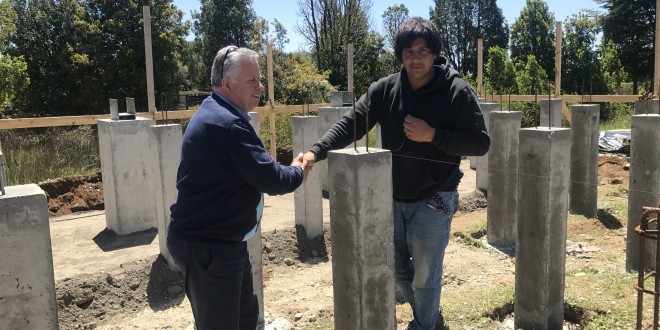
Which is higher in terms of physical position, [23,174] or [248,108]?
[248,108]

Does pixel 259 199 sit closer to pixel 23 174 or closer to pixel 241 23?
pixel 23 174

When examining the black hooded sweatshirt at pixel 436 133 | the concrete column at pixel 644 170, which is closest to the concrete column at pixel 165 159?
the black hooded sweatshirt at pixel 436 133

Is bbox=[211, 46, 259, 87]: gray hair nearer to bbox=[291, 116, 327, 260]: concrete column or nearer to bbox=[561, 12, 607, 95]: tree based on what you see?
bbox=[291, 116, 327, 260]: concrete column

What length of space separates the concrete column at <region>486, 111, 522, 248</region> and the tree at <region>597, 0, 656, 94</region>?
25.0 m

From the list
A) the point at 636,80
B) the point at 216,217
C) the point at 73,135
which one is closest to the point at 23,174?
the point at 73,135

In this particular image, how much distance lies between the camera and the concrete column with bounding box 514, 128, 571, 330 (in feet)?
12.5

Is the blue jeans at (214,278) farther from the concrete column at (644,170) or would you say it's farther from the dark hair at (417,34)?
the concrete column at (644,170)

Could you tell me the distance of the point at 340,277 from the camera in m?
3.11

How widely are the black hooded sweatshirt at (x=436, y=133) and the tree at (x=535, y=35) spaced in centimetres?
2715

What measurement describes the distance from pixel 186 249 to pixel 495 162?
4931 millimetres

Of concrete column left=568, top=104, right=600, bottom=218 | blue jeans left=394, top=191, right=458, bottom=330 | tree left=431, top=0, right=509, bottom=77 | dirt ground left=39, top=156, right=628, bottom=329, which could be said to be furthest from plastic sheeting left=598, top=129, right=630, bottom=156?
tree left=431, top=0, right=509, bottom=77

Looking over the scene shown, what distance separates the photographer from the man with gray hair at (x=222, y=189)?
2.41 m

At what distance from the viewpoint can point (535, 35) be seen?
29.4m

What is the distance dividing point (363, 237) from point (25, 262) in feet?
5.60
